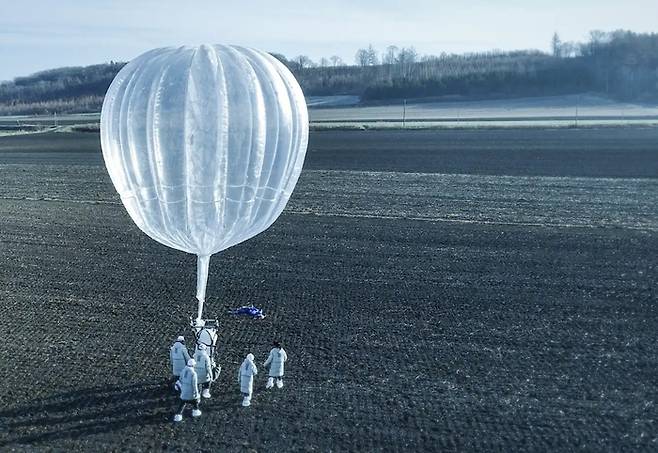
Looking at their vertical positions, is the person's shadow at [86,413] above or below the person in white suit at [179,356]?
below

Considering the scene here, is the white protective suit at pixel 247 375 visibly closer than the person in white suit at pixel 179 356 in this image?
Yes

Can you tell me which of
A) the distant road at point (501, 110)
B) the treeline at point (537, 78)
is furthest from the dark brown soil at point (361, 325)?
the treeline at point (537, 78)

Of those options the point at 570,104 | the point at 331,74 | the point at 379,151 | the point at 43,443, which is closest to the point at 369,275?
the point at 43,443

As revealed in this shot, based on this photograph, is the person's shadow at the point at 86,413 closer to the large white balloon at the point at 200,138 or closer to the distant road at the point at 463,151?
the large white balloon at the point at 200,138

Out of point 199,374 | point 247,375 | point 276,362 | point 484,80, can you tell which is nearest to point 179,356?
point 199,374

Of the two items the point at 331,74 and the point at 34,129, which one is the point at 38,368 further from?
the point at 331,74

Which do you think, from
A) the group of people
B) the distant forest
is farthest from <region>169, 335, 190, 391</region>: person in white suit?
the distant forest

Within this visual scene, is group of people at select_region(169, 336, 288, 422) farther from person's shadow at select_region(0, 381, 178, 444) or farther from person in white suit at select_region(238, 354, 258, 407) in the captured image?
person's shadow at select_region(0, 381, 178, 444)
